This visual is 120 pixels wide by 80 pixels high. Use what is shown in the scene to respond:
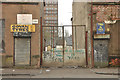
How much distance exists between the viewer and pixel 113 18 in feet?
49.3

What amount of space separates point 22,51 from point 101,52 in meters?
7.15

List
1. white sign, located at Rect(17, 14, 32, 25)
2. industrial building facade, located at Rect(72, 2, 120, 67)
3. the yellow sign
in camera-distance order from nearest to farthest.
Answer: the yellow sign
white sign, located at Rect(17, 14, 32, 25)
industrial building facade, located at Rect(72, 2, 120, 67)

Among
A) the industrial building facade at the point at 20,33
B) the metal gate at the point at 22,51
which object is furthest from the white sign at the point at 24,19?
the metal gate at the point at 22,51

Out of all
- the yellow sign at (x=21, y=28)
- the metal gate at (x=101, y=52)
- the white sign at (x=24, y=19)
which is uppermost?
the white sign at (x=24, y=19)

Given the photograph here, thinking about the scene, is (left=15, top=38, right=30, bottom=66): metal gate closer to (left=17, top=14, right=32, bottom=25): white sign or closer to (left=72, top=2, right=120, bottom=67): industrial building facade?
(left=17, top=14, right=32, bottom=25): white sign

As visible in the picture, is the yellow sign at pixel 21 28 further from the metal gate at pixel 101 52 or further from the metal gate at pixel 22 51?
the metal gate at pixel 101 52

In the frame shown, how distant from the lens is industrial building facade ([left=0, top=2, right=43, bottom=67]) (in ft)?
46.9

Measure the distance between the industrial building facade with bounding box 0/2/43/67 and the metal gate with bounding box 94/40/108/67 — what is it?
17.3 ft

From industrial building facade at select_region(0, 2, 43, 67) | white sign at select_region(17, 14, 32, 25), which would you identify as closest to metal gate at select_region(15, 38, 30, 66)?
industrial building facade at select_region(0, 2, 43, 67)

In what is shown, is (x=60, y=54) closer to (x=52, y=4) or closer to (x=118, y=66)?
(x=118, y=66)

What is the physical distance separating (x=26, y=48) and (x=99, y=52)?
664 centimetres

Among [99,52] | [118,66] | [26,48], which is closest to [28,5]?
[26,48]

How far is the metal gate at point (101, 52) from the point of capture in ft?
48.7

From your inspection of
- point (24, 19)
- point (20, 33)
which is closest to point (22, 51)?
point (20, 33)
